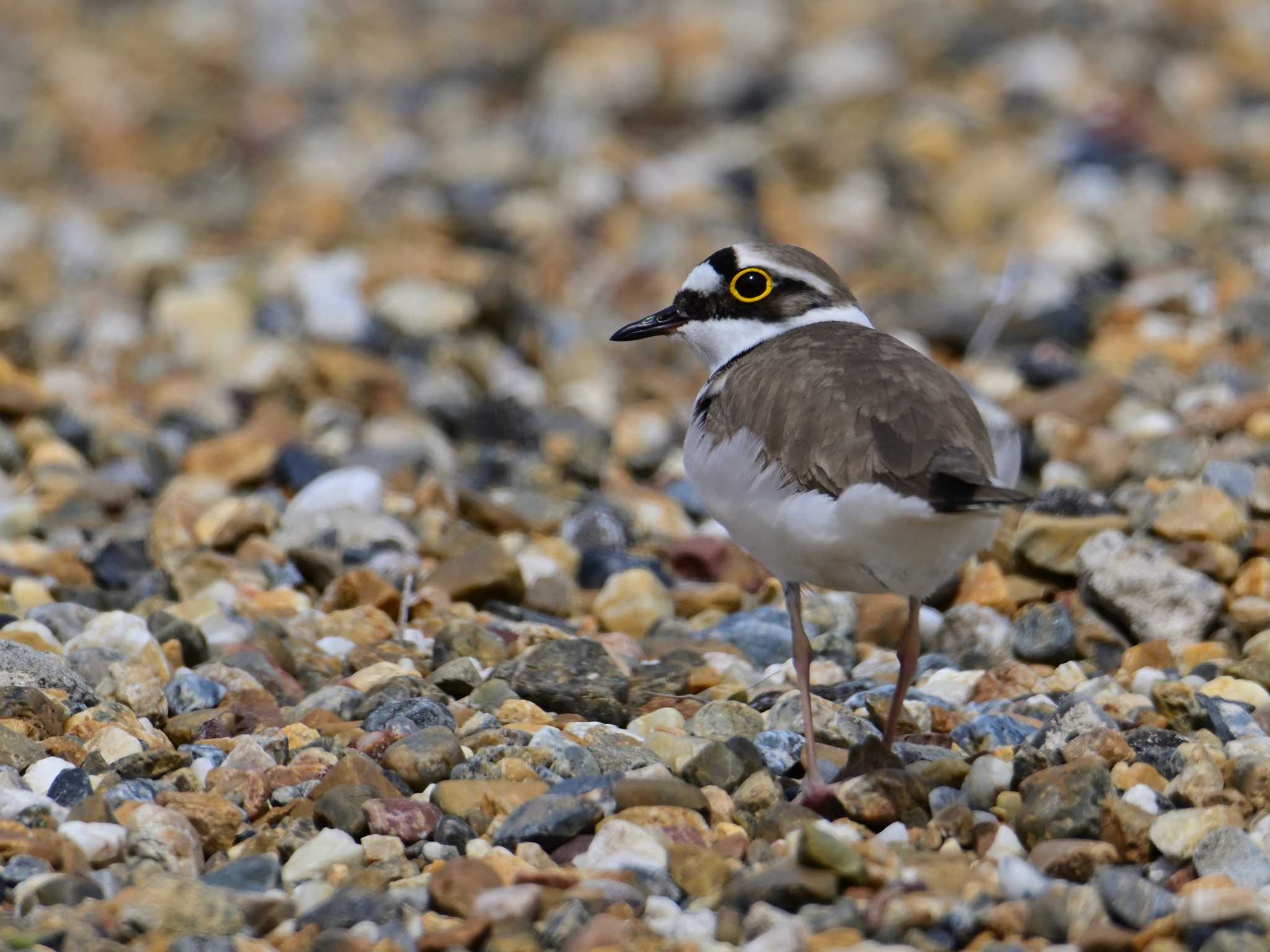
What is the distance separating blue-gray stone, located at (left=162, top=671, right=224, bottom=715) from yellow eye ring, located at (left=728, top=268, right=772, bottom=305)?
200cm

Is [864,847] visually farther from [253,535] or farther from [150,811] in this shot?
[253,535]

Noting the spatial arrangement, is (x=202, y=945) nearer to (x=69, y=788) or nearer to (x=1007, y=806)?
(x=69, y=788)

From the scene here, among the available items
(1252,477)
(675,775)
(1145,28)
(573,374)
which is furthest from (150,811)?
(1145,28)

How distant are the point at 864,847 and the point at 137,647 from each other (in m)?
2.49

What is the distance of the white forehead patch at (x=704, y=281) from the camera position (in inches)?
220

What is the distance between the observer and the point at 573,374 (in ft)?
29.6

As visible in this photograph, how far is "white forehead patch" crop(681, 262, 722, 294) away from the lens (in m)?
5.60

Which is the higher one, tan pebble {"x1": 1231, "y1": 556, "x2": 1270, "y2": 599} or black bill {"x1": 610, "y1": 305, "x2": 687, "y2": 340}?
black bill {"x1": 610, "y1": 305, "x2": 687, "y2": 340}

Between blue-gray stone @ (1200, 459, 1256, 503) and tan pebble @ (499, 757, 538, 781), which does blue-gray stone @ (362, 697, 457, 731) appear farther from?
blue-gray stone @ (1200, 459, 1256, 503)

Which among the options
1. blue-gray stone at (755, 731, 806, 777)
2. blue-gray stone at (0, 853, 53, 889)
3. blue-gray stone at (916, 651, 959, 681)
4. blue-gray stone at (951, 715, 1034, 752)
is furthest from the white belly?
blue-gray stone at (0, 853, 53, 889)

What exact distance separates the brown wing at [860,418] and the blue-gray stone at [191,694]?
1627mm

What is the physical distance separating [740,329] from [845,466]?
4.14ft

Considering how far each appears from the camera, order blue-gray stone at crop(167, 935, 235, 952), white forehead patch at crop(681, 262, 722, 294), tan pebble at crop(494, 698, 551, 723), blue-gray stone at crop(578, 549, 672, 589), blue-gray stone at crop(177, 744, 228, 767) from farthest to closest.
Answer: blue-gray stone at crop(578, 549, 672, 589), white forehead patch at crop(681, 262, 722, 294), tan pebble at crop(494, 698, 551, 723), blue-gray stone at crop(177, 744, 228, 767), blue-gray stone at crop(167, 935, 235, 952)

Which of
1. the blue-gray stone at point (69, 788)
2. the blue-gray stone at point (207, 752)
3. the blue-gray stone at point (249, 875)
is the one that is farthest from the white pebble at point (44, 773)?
the blue-gray stone at point (249, 875)
